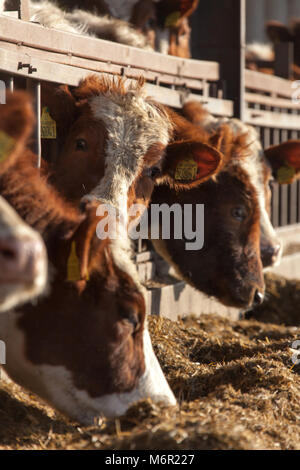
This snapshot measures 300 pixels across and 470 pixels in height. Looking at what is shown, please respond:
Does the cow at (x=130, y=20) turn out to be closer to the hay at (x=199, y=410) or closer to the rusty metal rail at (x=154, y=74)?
the rusty metal rail at (x=154, y=74)

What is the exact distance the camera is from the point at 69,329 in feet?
12.5

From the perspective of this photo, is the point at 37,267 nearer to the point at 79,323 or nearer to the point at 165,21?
the point at 79,323

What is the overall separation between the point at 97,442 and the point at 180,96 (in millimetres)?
3947

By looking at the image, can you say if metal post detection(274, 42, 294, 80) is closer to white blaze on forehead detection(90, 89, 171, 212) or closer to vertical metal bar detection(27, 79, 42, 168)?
white blaze on forehead detection(90, 89, 171, 212)

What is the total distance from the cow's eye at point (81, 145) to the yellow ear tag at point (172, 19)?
14.6 feet

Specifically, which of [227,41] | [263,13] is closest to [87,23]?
[227,41]

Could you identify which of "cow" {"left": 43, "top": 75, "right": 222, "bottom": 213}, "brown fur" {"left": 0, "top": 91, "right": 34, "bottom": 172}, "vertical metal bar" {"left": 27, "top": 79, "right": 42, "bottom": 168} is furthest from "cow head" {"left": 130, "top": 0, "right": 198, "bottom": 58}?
"brown fur" {"left": 0, "top": 91, "right": 34, "bottom": 172}

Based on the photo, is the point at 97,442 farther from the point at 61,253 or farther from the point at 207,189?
the point at 207,189

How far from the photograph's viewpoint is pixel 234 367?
188 inches

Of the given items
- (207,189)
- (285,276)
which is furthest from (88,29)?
(285,276)

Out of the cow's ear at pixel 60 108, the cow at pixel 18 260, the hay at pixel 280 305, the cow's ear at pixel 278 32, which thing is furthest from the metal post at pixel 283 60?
the cow at pixel 18 260

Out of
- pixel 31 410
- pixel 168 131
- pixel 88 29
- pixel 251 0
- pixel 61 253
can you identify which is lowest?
pixel 31 410

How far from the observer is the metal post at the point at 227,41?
824 centimetres
